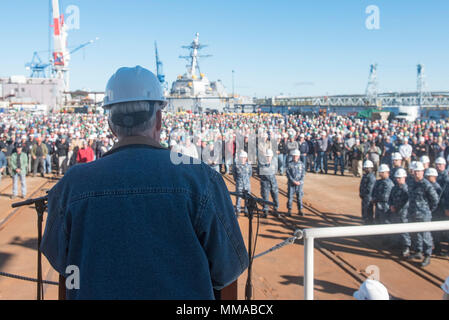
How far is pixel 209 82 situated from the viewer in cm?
6438

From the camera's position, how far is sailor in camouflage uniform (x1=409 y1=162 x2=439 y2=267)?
639 cm

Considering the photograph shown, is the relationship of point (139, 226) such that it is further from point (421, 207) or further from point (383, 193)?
point (383, 193)

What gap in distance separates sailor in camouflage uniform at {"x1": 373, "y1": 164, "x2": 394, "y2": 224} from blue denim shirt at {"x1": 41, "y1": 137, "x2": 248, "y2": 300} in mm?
7009

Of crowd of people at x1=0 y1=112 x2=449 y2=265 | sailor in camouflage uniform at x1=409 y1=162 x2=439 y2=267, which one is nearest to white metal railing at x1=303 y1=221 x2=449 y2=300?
crowd of people at x1=0 y1=112 x2=449 y2=265

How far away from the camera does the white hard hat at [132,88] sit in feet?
4.76

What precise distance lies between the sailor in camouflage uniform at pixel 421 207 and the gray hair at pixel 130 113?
6441 mm

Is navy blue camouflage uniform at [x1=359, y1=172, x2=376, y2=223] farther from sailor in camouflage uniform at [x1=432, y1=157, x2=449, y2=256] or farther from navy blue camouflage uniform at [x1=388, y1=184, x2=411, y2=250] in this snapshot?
sailor in camouflage uniform at [x1=432, y1=157, x2=449, y2=256]

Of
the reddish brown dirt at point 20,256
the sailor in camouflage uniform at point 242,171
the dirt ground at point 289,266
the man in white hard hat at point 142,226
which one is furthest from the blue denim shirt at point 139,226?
the sailor in camouflage uniform at point 242,171

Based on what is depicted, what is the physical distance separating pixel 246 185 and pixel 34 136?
10.8 m

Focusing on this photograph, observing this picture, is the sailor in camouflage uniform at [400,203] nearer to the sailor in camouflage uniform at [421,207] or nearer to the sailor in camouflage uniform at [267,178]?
the sailor in camouflage uniform at [421,207]

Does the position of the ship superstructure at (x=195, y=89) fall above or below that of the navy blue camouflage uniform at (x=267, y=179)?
above

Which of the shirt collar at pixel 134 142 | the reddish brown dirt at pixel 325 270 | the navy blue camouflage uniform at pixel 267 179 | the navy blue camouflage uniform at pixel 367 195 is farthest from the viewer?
the navy blue camouflage uniform at pixel 267 179

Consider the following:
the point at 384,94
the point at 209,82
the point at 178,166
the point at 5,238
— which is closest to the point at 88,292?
the point at 178,166
